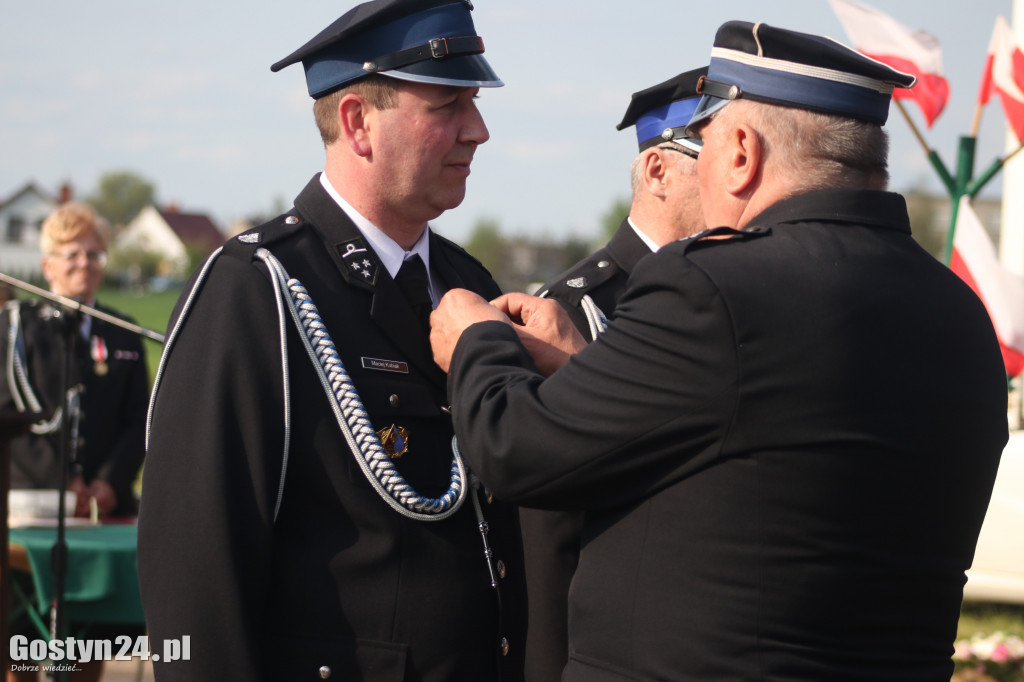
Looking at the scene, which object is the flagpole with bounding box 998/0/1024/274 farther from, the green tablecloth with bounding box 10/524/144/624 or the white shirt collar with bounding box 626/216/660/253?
the green tablecloth with bounding box 10/524/144/624

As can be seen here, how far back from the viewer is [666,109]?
335 centimetres

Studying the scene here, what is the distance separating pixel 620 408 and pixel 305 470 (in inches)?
24.8

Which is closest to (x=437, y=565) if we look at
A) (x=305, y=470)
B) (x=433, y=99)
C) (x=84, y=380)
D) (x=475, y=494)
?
(x=475, y=494)

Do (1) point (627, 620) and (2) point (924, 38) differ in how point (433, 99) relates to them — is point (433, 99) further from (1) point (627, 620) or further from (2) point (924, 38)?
(2) point (924, 38)

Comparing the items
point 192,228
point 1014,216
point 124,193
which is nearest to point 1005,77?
point 1014,216

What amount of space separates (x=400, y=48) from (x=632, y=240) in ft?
4.06

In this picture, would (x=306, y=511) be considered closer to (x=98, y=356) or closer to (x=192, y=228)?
(x=98, y=356)

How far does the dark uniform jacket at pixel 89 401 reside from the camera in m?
5.19

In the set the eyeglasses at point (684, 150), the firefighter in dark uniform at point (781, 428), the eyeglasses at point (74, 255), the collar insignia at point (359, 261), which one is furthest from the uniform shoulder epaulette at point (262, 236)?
the eyeglasses at point (74, 255)

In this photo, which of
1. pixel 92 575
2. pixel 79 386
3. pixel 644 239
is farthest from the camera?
pixel 79 386

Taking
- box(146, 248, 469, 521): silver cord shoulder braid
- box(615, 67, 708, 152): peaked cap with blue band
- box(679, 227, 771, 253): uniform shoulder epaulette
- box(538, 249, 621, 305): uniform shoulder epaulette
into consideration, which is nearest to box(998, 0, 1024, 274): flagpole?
box(615, 67, 708, 152): peaked cap with blue band

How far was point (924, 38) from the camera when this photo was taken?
5480mm

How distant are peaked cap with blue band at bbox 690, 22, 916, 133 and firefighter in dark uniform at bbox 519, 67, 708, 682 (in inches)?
36.4

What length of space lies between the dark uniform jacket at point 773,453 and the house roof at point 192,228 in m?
86.5
